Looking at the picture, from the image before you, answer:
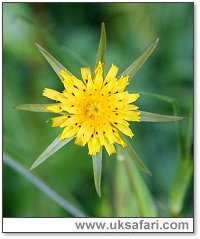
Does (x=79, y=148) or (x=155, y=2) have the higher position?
(x=155, y=2)

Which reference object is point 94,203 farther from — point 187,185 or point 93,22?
point 93,22

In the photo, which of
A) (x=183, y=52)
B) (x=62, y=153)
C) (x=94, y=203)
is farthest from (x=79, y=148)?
(x=183, y=52)

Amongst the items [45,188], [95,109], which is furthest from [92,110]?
[45,188]

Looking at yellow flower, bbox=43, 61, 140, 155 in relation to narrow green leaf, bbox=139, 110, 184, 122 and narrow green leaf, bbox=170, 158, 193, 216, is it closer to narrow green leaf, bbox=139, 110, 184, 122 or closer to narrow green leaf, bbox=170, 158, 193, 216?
narrow green leaf, bbox=139, 110, 184, 122

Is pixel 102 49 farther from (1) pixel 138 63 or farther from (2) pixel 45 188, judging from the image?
(2) pixel 45 188

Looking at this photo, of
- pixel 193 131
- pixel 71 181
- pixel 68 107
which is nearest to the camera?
pixel 68 107

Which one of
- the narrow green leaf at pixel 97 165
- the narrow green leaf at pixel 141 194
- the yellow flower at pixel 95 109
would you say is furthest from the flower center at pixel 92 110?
the narrow green leaf at pixel 141 194

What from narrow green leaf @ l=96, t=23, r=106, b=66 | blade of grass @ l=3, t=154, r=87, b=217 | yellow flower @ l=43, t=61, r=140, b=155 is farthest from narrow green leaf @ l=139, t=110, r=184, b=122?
blade of grass @ l=3, t=154, r=87, b=217
